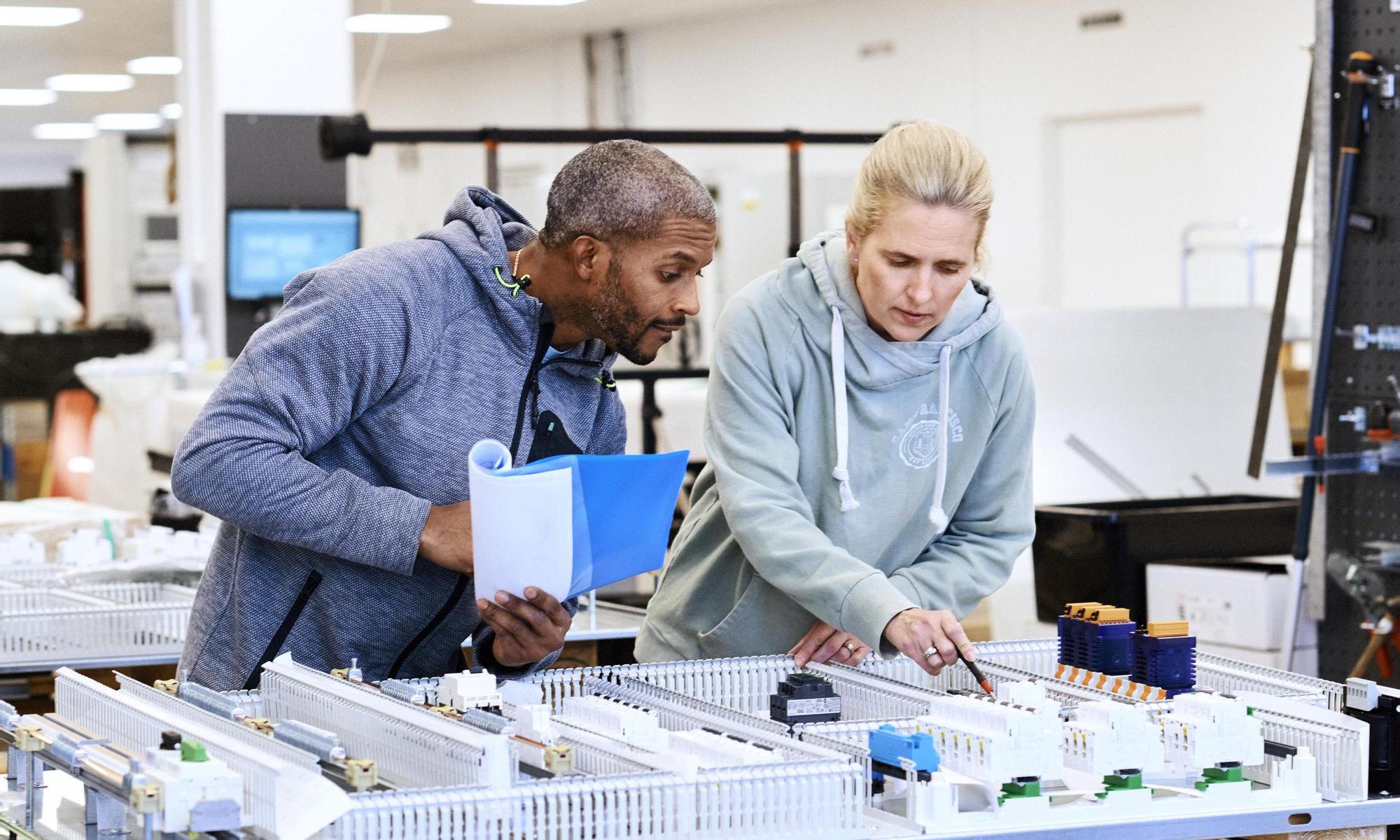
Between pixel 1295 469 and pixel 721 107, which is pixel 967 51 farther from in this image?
pixel 1295 469

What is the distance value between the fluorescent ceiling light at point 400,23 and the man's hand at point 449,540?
9400mm

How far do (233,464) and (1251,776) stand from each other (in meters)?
0.98

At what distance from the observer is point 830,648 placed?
1979 mm

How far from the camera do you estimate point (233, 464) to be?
1.72 metres

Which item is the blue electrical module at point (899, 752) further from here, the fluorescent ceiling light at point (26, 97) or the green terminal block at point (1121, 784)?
the fluorescent ceiling light at point (26, 97)

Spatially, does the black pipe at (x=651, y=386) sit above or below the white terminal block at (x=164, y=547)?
above

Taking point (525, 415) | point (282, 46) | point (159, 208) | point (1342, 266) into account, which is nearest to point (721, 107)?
point (282, 46)

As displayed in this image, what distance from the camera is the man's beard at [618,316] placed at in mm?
1806

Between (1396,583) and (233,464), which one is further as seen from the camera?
(1396,583)

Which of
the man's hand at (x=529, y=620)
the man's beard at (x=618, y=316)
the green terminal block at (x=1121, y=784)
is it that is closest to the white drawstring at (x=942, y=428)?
the man's beard at (x=618, y=316)

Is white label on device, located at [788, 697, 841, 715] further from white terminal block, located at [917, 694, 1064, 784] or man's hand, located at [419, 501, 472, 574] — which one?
man's hand, located at [419, 501, 472, 574]

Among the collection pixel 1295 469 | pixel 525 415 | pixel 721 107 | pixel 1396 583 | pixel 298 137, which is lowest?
pixel 1396 583

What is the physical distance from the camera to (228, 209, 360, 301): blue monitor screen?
6719mm

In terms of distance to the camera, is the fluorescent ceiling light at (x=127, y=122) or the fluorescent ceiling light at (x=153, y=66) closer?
the fluorescent ceiling light at (x=153, y=66)
